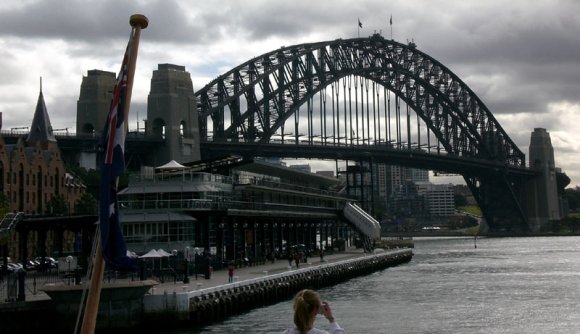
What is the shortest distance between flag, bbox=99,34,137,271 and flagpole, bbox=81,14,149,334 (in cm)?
7

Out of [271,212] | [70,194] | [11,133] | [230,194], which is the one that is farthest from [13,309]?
[11,133]

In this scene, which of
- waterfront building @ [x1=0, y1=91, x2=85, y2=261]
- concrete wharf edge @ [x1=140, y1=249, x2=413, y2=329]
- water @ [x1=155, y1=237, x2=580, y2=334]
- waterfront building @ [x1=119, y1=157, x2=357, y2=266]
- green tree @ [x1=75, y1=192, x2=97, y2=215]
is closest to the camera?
concrete wharf edge @ [x1=140, y1=249, x2=413, y2=329]

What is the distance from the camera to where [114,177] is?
13172mm

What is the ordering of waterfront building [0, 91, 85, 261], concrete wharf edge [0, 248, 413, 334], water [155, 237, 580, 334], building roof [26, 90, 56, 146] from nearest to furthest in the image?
1. concrete wharf edge [0, 248, 413, 334]
2. water [155, 237, 580, 334]
3. waterfront building [0, 91, 85, 261]
4. building roof [26, 90, 56, 146]

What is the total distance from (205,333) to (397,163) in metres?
135

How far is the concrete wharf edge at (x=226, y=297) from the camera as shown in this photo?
40312mm

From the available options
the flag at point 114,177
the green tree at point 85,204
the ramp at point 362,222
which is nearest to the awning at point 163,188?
the green tree at point 85,204

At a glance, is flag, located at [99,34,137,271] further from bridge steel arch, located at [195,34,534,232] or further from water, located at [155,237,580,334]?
bridge steel arch, located at [195,34,534,232]

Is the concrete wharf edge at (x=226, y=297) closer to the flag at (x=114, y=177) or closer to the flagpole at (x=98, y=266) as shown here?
the flag at (x=114, y=177)

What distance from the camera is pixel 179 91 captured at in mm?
120875

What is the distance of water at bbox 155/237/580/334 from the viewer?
41.3 meters

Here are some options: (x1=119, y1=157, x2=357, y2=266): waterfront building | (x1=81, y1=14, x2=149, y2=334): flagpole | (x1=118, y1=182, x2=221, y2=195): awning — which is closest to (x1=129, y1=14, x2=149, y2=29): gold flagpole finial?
(x1=81, y1=14, x2=149, y2=334): flagpole

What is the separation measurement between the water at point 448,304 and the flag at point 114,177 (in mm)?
27217

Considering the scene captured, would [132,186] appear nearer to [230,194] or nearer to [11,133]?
[230,194]
